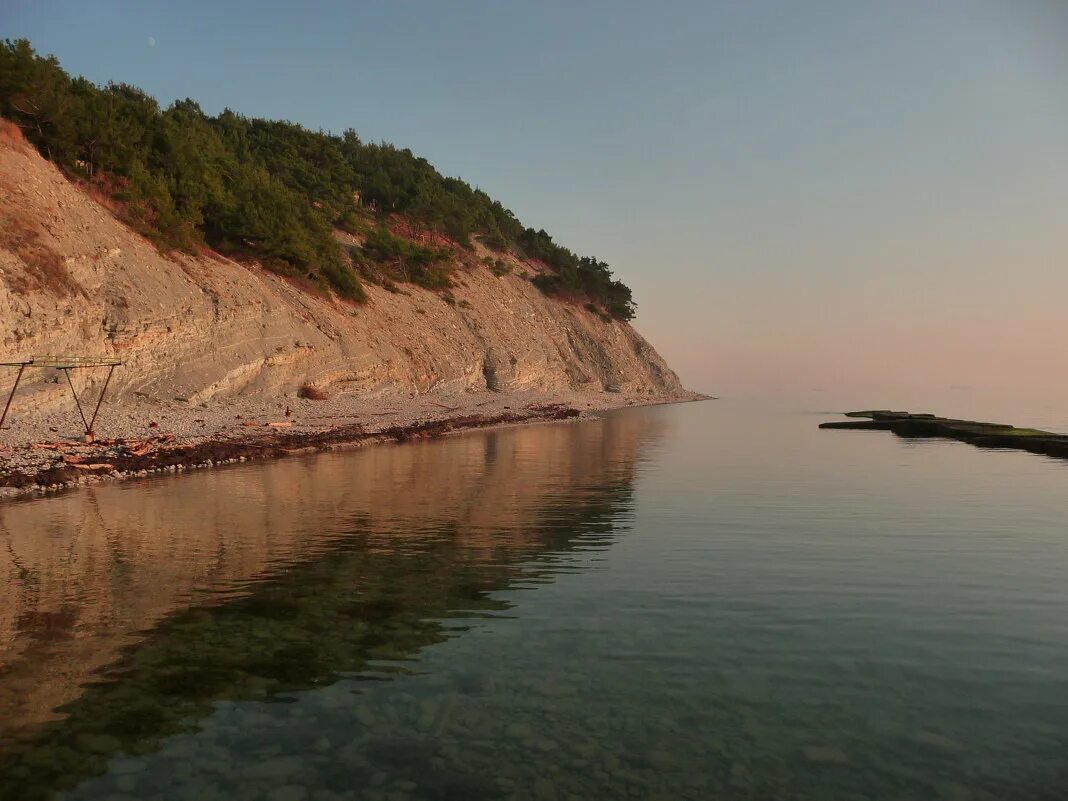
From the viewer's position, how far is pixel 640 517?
17.5 meters

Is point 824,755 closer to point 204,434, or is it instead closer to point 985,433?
point 204,434

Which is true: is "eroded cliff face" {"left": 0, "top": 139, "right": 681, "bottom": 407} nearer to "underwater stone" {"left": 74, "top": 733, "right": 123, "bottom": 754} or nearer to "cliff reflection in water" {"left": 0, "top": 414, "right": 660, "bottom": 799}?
"cliff reflection in water" {"left": 0, "top": 414, "right": 660, "bottom": 799}

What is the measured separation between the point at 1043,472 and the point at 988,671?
24.5 m

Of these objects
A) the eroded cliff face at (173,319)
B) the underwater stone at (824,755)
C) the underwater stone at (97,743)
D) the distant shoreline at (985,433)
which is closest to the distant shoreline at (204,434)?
the eroded cliff face at (173,319)

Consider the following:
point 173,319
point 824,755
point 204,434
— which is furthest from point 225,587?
point 173,319

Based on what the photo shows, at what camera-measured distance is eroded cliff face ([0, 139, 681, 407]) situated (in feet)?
102

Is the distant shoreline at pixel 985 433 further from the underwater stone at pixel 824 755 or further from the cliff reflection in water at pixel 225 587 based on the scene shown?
the underwater stone at pixel 824 755

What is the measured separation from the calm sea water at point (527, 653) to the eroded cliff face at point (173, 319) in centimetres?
1729

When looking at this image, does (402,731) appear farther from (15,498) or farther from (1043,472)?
(1043,472)

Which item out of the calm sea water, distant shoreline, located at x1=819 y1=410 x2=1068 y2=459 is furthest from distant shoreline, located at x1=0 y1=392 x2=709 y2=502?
distant shoreline, located at x1=819 y1=410 x2=1068 y2=459

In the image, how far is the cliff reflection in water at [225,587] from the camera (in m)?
7.09

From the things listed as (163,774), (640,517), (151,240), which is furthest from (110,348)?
(163,774)

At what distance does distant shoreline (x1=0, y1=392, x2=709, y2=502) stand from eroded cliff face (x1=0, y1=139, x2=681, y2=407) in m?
2.02

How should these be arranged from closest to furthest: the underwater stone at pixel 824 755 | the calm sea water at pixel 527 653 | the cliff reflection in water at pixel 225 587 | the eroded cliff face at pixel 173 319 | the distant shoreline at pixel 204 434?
1. the calm sea water at pixel 527 653
2. the underwater stone at pixel 824 755
3. the cliff reflection in water at pixel 225 587
4. the distant shoreline at pixel 204 434
5. the eroded cliff face at pixel 173 319
